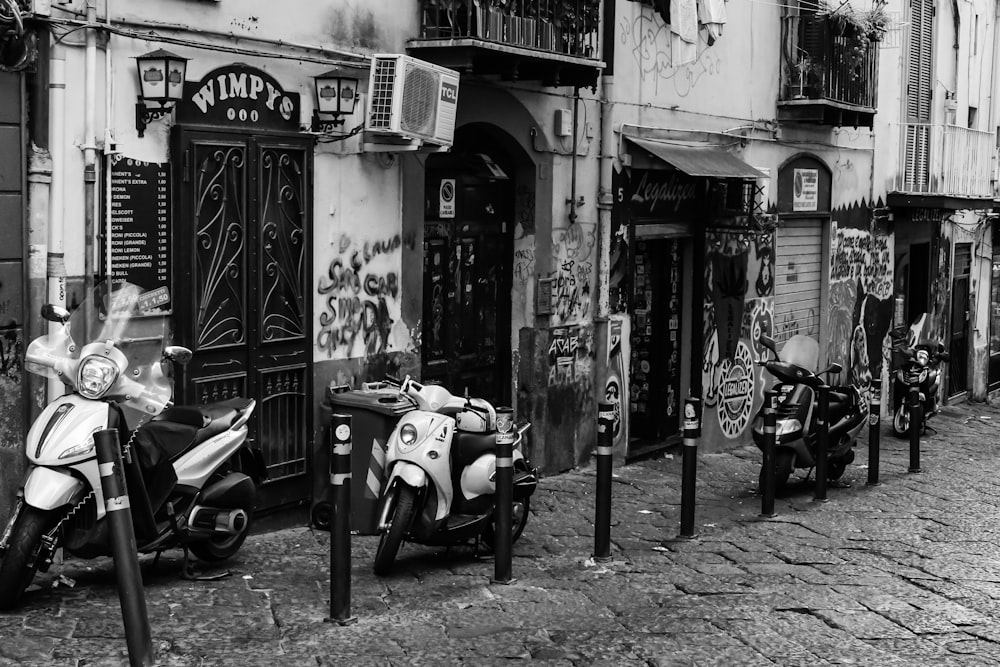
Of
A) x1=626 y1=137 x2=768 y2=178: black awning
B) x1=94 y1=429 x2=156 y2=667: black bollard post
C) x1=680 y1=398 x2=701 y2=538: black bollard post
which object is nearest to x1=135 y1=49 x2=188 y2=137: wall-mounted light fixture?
x1=94 y1=429 x2=156 y2=667: black bollard post

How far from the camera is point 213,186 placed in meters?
8.30

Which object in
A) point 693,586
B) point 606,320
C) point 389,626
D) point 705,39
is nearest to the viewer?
point 389,626

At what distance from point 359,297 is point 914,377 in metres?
9.03

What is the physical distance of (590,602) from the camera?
24.3 feet

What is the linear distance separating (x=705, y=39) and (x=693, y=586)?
24.8 ft

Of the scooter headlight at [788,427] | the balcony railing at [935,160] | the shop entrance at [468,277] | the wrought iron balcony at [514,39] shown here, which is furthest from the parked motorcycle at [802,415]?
the balcony railing at [935,160]

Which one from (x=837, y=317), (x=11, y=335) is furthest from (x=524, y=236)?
(x=837, y=317)

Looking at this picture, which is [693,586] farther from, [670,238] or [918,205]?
[918,205]

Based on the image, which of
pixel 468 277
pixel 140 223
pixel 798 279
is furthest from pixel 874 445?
pixel 140 223

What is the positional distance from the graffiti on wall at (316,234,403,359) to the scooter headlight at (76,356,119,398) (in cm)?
260

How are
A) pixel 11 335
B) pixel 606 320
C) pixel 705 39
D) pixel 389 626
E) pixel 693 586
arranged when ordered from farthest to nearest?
1. pixel 705 39
2. pixel 606 320
3. pixel 693 586
4. pixel 11 335
5. pixel 389 626

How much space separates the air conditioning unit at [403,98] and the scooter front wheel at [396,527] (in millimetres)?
2706

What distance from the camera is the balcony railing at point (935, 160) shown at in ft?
60.7

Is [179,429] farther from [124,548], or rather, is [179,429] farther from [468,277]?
[468,277]
